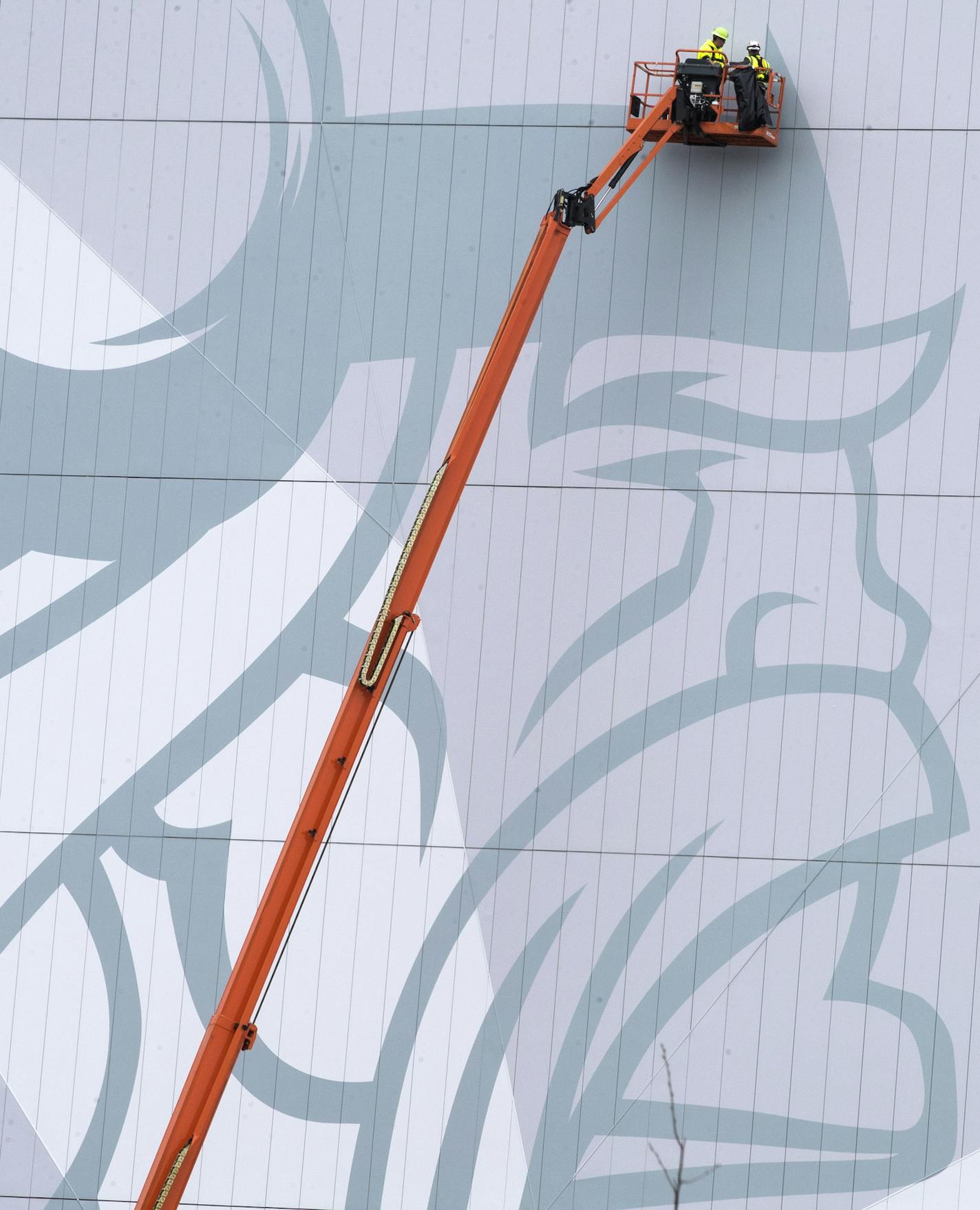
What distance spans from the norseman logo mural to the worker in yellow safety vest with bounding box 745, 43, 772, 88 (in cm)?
109

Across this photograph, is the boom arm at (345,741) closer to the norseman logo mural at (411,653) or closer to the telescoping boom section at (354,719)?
the telescoping boom section at (354,719)

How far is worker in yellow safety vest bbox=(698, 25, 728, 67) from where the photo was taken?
21016mm

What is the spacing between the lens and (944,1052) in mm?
20891

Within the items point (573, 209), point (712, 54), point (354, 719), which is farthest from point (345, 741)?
point (712, 54)

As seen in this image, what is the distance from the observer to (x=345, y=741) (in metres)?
18.5

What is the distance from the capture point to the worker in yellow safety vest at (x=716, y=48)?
21016 millimetres

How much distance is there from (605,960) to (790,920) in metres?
2.62

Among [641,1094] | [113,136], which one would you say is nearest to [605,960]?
[641,1094]

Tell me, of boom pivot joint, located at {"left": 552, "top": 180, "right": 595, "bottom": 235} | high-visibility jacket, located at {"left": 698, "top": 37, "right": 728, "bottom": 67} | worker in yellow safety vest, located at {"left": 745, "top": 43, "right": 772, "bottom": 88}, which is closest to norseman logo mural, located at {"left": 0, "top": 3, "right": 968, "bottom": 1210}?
worker in yellow safety vest, located at {"left": 745, "top": 43, "right": 772, "bottom": 88}

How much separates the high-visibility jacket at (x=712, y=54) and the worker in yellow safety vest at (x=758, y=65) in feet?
1.16

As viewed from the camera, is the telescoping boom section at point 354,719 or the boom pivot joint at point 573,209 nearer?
the telescoping boom section at point 354,719

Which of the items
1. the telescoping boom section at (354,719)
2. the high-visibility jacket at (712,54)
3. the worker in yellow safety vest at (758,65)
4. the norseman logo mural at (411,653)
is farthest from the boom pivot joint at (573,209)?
the worker in yellow safety vest at (758,65)

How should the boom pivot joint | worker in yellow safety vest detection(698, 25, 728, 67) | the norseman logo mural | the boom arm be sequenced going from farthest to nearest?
the norseman logo mural → worker in yellow safety vest detection(698, 25, 728, 67) → the boom pivot joint → the boom arm

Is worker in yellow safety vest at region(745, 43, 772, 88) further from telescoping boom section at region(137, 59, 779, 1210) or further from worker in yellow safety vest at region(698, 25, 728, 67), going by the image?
telescoping boom section at region(137, 59, 779, 1210)
